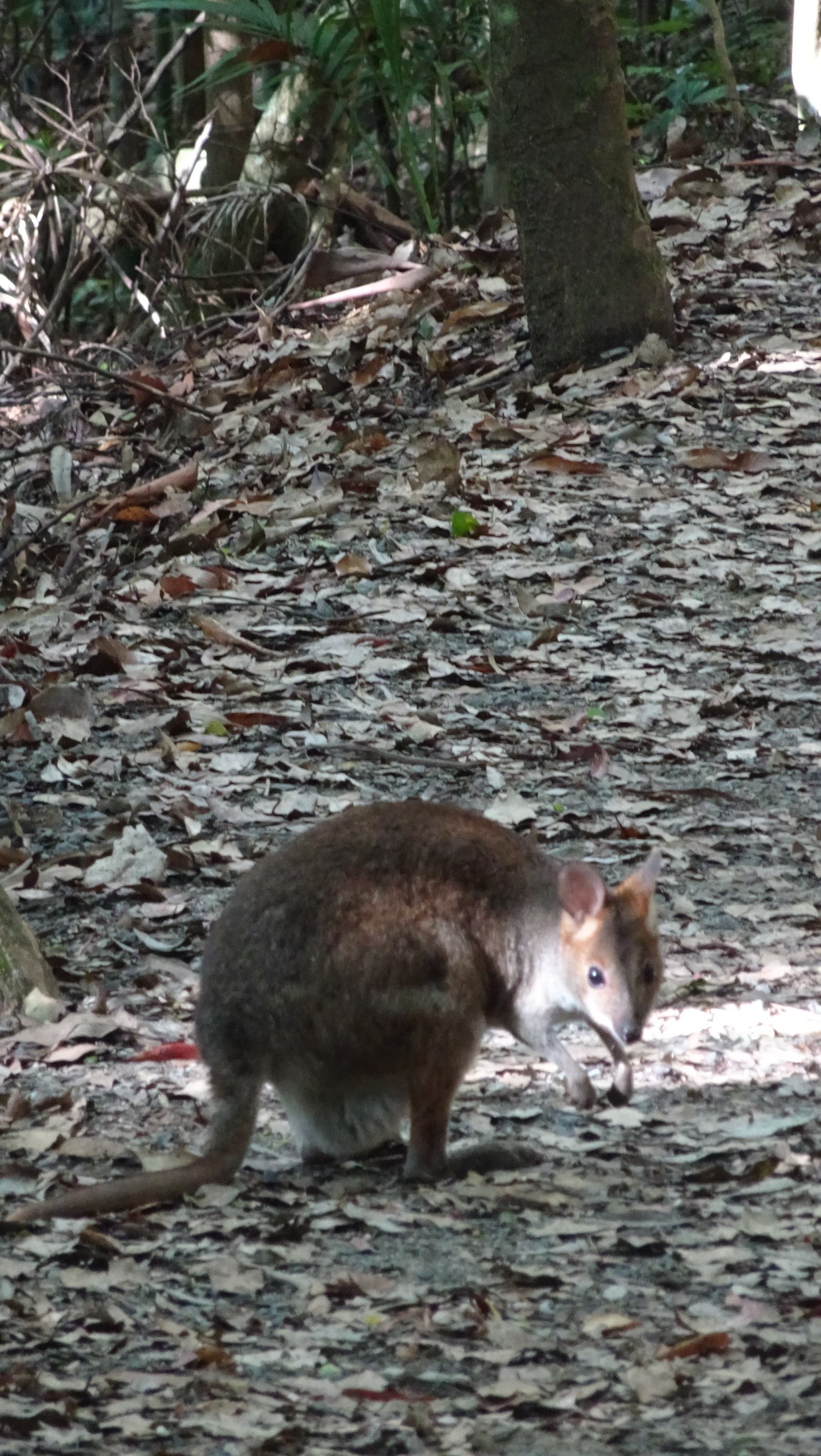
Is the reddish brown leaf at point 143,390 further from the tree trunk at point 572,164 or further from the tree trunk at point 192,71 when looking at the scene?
the tree trunk at point 192,71

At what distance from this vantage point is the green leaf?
797cm

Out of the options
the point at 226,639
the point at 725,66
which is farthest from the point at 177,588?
the point at 725,66

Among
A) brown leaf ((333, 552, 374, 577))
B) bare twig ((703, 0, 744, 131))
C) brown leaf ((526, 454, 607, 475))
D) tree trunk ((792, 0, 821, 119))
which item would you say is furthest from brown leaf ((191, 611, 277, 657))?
bare twig ((703, 0, 744, 131))

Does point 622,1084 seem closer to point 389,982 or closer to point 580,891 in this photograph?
Result: point 580,891

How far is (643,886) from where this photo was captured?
4.13m

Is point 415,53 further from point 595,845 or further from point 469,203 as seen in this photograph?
point 595,845

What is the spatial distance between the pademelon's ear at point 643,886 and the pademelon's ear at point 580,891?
0.34 feet

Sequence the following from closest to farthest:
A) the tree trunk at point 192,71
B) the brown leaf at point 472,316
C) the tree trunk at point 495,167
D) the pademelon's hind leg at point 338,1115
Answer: the pademelon's hind leg at point 338,1115 → the brown leaf at point 472,316 → the tree trunk at point 495,167 → the tree trunk at point 192,71

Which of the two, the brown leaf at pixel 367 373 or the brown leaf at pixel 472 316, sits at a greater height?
the brown leaf at pixel 472 316

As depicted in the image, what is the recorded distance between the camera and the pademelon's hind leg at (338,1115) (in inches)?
152

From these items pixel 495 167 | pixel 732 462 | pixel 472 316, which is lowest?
pixel 732 462

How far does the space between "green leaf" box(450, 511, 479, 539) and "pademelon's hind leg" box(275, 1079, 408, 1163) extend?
4.34 m

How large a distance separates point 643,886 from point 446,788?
1.90 m

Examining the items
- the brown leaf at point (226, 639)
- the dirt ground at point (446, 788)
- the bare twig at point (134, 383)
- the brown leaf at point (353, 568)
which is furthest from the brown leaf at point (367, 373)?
the brown leaf at point (226, 639)
